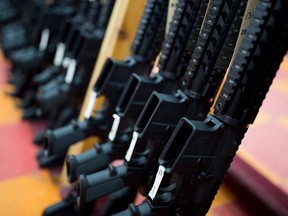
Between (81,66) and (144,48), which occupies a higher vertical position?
(144,48)

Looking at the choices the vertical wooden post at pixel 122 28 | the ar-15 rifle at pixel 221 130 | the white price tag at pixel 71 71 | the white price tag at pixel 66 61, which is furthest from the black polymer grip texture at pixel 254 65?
the white price tag at pixel 66 61

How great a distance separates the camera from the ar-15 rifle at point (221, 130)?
55 cm

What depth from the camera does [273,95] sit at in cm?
229

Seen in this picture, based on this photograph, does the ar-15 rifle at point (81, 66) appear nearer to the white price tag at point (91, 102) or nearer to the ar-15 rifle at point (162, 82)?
the white price tag at point (91, 102)

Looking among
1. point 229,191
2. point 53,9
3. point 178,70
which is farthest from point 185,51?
point 53,9

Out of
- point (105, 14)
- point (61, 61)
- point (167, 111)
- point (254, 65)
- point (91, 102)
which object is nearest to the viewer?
point (254, 65)

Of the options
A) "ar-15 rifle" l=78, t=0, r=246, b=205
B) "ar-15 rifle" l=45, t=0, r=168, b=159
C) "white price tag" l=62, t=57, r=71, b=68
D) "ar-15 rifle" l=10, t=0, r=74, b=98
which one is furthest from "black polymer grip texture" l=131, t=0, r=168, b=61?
"ar-15 rifle" l=10, t=0, r=74, b=98

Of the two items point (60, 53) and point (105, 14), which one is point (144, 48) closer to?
point (105, 14)

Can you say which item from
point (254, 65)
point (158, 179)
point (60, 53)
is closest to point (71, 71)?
point (60, 53)

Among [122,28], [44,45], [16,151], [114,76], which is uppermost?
[122,28]

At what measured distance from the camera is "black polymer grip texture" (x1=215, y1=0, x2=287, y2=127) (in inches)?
21.3

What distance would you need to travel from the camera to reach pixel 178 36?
2.52 feet

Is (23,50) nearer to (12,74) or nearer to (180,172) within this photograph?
(12,74)

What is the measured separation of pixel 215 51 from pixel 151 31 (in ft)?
0.94
